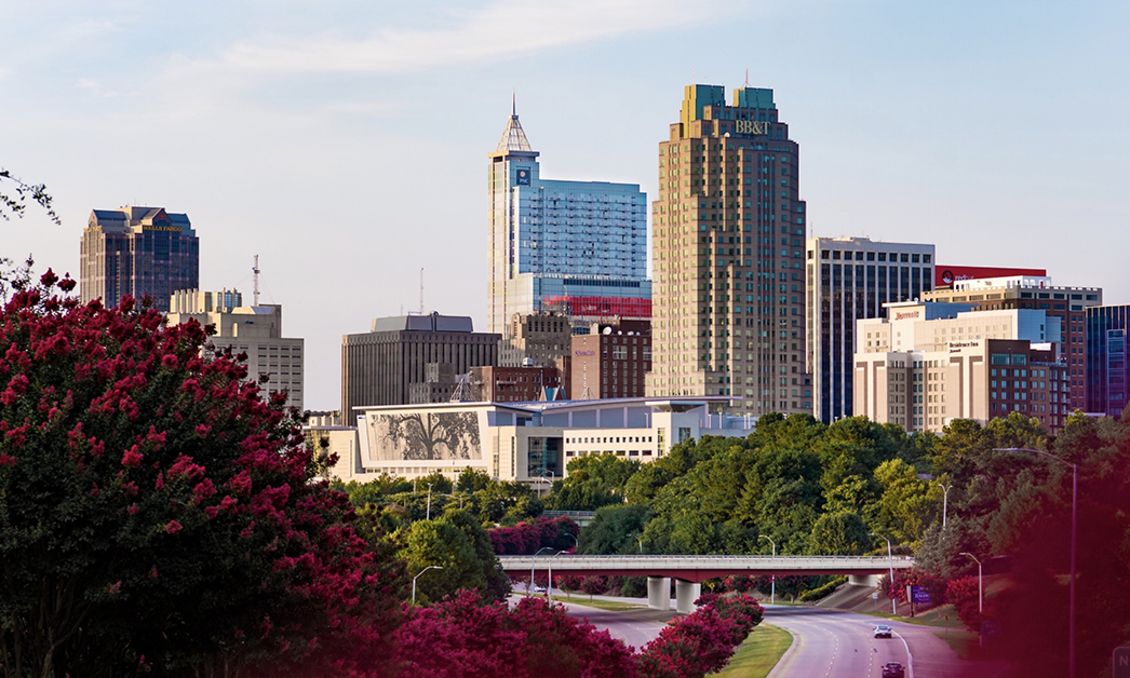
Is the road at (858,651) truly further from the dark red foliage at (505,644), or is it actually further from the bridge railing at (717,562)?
the dark red foliage at (505,644)

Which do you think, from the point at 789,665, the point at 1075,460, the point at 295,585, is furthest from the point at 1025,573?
the point at 295,585

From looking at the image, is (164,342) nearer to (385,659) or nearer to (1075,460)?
(385,659)

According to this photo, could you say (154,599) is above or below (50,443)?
below

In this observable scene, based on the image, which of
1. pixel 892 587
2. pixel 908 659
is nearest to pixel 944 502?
pixel 892 587

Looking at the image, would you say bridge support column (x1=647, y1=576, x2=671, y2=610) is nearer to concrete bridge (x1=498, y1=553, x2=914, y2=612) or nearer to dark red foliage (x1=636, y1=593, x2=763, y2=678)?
concrete bridge (x1=498, y1=553, x2=914, y2=612)

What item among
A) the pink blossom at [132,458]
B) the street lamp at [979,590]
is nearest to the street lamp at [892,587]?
the street lamp at [979,590]

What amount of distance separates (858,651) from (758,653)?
6.45 metres

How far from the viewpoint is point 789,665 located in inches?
5074

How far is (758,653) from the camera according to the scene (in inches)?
5522

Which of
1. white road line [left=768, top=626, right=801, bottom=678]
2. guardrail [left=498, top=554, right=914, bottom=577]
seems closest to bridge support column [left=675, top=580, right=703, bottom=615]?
guardrail [left=498, top=554, right=914, bottom=577]

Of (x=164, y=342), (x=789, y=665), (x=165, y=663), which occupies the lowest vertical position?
(x=789, y=665)

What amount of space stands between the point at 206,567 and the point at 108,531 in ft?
7.99

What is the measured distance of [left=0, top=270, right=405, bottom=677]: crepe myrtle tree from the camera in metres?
39.8

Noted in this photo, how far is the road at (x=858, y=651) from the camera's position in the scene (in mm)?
121062
